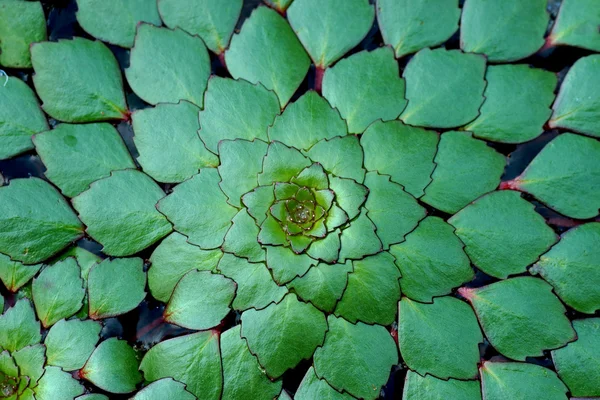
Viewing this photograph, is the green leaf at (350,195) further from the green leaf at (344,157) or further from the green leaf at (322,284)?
the green leaf at (322,284)

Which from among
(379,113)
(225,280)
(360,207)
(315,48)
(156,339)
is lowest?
(156,339)

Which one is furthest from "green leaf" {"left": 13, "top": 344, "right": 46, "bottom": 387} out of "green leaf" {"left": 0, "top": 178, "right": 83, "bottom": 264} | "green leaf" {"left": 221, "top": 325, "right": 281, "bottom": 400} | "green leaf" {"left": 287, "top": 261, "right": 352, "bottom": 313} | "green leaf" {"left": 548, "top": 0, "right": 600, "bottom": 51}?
"green leaf" {"left": 548, "top": 0, "right": 600, "bottom": 51}

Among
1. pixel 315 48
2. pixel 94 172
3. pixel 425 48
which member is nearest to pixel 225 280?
pixel 94 172

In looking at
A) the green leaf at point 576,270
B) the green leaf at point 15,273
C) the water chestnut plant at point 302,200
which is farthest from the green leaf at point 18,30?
the green leaf at point 576,270

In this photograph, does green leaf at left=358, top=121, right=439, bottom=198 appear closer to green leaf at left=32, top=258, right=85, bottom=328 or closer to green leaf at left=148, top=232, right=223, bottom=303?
green leaf at left=148, top=232, right=223, bottom=303

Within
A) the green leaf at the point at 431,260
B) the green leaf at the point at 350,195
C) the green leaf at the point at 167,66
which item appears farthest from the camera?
the green leaf at the point at 167,66

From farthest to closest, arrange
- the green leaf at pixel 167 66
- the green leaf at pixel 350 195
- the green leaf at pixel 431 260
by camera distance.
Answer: the green leaf at pixel 167 66, the green leaf at pixel 431 260, the green leaf at pixel 350 195

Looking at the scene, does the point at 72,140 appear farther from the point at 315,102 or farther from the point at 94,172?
the point at 315,102
